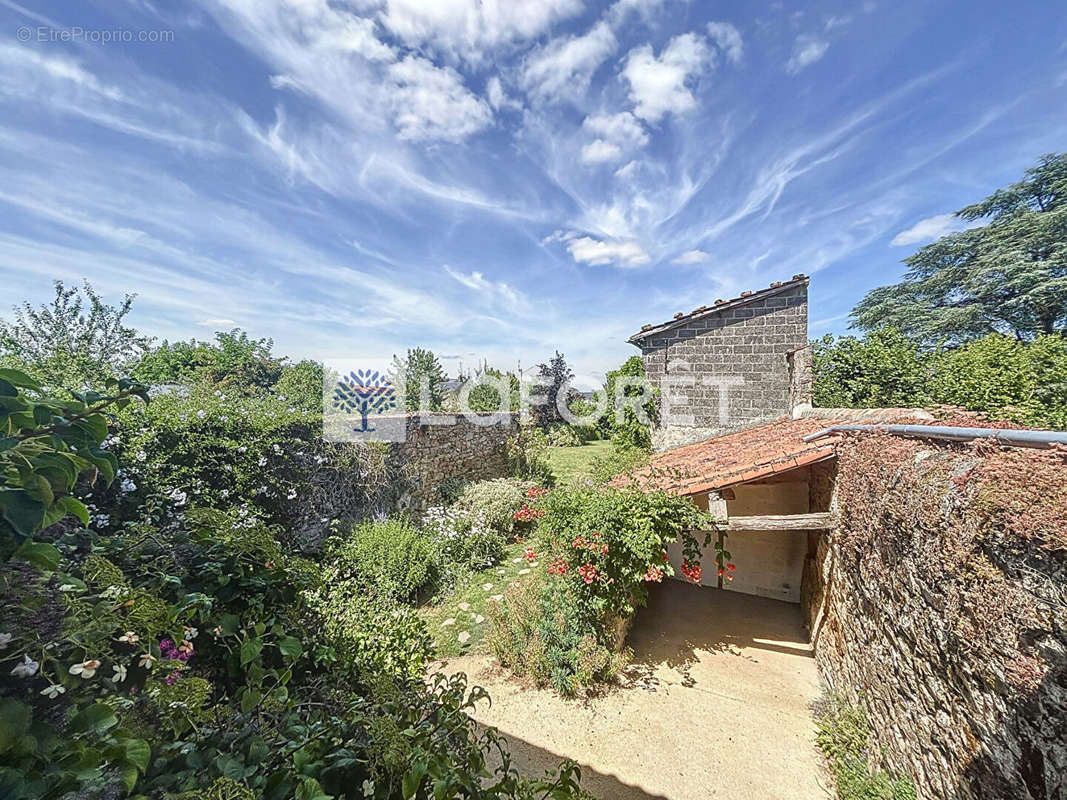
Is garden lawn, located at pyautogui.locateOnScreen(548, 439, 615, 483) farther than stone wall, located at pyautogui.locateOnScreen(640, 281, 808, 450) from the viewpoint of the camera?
Yes

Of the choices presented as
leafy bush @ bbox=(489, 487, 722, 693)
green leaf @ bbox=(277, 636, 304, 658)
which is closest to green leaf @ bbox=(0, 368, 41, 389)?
green leaf @ bbox=(277, 636, 304, 658)

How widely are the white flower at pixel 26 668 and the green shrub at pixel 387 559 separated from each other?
531 cm

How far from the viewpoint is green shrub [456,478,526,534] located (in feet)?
27.6

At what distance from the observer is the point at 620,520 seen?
4.36 m

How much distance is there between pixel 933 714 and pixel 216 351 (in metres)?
22.9

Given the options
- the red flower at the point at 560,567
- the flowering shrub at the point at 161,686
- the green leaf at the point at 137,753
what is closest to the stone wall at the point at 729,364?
the red flower at the point at 560,567

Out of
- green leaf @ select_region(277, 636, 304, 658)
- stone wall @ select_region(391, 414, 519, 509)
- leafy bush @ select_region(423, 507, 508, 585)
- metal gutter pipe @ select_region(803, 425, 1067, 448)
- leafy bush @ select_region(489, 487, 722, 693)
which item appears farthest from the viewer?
stone wall @ select_region(391, 414, 519, 509)

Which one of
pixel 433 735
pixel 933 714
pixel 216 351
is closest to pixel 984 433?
pixel 933 714

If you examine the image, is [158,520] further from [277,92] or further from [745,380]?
[745,380]

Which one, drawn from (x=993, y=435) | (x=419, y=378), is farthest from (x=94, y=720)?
(x=419, y=378)

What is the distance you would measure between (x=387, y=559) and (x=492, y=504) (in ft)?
9.47

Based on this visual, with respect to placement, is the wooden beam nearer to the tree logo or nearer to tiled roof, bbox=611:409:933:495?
tiled roof, bbox=611:409:933:495

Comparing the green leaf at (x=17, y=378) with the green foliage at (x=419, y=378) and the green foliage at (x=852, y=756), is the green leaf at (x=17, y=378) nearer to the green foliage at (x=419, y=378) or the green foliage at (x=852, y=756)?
the green foliage at (x=852, y=756)

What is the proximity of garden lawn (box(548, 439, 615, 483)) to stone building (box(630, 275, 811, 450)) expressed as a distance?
9.63 ft
